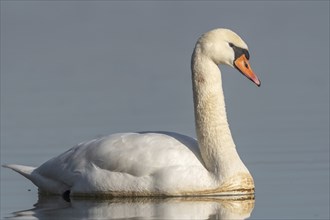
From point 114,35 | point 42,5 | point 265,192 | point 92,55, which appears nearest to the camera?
point 265,192

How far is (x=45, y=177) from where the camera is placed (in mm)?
13273

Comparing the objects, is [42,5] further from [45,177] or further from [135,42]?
[45,177]

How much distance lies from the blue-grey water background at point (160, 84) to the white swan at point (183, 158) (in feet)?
1.28

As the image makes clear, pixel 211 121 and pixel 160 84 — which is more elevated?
pixel 160 84

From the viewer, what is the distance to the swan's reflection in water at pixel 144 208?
11.5m

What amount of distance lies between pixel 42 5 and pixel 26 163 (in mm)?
12427

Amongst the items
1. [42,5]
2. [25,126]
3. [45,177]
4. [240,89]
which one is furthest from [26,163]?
[42,5]

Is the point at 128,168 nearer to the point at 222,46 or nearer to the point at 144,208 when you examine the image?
the point at 144,208

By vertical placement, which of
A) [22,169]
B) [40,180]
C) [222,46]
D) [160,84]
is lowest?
[40,180]

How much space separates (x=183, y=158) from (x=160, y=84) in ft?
18.0

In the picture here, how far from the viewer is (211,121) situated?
12906mm

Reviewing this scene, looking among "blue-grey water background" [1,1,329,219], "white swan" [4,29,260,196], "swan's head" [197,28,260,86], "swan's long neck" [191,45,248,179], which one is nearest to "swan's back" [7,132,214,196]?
"white swan" [4,29,260,196]

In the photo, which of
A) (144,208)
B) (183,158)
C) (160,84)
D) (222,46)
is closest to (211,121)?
(183,158)

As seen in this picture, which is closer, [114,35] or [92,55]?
[92,55]
